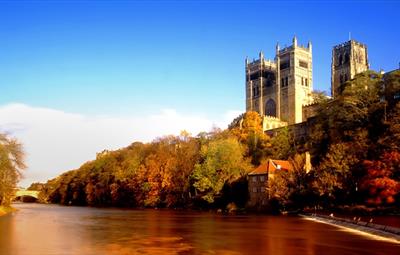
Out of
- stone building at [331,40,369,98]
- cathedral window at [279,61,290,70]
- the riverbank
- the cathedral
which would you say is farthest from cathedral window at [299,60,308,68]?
the riverbank

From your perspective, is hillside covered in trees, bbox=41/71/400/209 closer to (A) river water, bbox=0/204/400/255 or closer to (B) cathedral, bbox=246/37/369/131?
(B) cathedral, bbox=246/37/369/131

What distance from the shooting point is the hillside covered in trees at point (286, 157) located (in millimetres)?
60106

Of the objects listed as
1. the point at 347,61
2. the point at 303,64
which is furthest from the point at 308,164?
the point at 347,61

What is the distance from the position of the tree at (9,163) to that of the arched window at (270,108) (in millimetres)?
88770

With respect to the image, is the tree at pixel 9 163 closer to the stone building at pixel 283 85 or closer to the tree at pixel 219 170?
the tree at pixel 219 170

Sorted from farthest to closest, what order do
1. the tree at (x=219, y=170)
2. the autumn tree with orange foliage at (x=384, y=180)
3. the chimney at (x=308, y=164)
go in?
1. the tree at (x=219, y=170)
2. the chimney at (x=308, y=164)
3. the autumn tree with orange foliage at (x=384, y=180)

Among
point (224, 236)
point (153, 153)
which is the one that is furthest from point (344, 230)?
point (153, 153)

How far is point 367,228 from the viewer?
4238 cm

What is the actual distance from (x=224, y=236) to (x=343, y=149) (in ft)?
99.5

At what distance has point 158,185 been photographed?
329ft

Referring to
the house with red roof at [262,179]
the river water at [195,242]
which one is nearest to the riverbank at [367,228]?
the river water at [195,242]

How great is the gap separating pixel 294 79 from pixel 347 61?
60.5 ft

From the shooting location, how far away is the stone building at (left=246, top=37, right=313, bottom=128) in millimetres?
136000

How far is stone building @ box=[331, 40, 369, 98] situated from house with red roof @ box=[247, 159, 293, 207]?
236 ft
